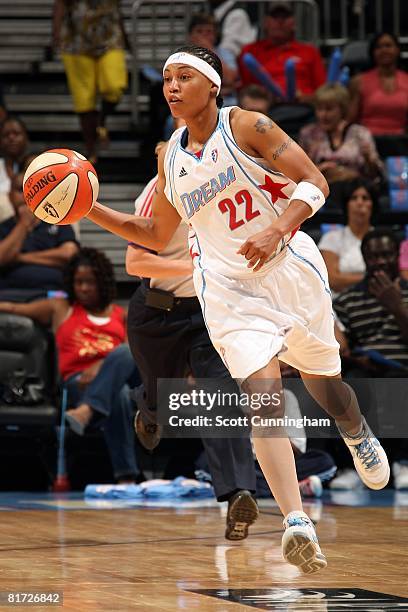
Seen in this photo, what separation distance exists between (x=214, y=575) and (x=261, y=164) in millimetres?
1678

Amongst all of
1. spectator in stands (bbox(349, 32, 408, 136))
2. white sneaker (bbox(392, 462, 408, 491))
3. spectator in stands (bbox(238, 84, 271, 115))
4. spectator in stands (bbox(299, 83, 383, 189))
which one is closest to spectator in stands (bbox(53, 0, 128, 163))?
spectator in stands (bbox(238, 84, 271, 115))

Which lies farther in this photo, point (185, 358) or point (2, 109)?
point (2, 109)

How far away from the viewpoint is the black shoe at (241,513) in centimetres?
588

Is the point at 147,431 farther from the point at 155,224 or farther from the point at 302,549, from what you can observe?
the point at 302,549

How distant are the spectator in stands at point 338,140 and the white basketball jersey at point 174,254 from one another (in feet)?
14.6

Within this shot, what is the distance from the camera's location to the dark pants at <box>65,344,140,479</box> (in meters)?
8.75

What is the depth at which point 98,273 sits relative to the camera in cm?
940

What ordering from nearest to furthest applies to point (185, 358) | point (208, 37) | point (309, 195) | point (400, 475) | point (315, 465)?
point (309, 195) → point (185, 358) → point (315, 465) → point (400, 475) → point (208, 37)

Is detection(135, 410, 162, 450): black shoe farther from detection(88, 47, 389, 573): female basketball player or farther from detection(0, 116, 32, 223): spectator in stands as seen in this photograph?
detection(0, 116, 32, 223): spectator in stands

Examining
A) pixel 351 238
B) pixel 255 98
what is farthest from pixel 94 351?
pixel 255 98

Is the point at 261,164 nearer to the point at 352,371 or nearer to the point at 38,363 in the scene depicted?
the point at 352,371

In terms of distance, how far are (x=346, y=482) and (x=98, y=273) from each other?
92.7 inches

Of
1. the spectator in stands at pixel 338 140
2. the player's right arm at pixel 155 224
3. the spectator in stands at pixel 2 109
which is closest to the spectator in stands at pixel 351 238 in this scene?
the spectator in stands at pixel 338 140

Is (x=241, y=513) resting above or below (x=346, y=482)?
above
